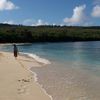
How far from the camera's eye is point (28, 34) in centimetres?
15275

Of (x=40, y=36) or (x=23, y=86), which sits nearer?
(x=23, y=86)

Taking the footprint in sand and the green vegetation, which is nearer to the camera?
the footprint in sand

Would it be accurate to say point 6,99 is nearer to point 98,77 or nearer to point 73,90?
point 73,90

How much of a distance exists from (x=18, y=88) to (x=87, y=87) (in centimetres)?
411

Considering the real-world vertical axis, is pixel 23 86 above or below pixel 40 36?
above

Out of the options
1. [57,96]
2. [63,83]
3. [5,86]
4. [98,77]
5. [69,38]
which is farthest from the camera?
[69,38]

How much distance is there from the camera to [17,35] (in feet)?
491

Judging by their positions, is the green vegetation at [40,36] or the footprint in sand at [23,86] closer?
the footprint in sand at [23,86]

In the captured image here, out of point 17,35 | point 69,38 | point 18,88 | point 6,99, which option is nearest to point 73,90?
point 18,88

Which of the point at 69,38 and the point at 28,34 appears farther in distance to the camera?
the point at 69,38

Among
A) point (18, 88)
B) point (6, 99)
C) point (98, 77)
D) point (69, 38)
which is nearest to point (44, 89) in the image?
point (18, 88)

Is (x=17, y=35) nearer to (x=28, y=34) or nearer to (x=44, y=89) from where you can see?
(x=28, y=34)

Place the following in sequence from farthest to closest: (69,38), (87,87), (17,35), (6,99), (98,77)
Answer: (69,38)
(17,35)
(98,77)
(87,87)
(6,99)

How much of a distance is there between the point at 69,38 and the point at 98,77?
6134 inches
